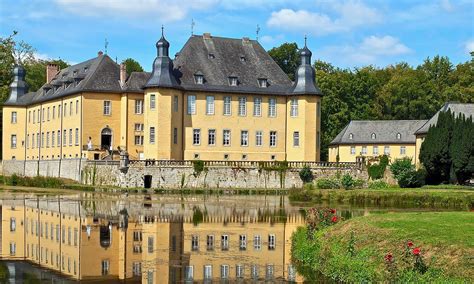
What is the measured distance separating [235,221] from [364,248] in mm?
12156

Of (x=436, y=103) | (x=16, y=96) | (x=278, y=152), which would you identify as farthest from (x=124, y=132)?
(x=436, y=103)

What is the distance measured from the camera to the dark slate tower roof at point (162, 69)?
57125mm

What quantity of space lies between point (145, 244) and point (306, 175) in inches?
1424

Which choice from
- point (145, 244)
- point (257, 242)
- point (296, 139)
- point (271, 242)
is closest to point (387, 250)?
point (271, 242)

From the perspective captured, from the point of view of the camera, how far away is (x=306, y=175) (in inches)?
2210

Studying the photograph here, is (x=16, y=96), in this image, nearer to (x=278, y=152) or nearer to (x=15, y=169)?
(x=15, y=169)

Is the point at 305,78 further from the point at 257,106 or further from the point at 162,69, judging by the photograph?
the point at 162,69

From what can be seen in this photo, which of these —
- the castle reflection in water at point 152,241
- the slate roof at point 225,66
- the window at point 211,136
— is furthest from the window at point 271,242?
the window at point 211,136

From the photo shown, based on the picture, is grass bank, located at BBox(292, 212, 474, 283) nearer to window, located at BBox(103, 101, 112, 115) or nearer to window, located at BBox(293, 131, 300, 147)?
window, located at BBox(293, 131, 300, 147)

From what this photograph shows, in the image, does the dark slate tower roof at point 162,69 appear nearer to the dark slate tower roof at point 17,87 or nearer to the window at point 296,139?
the window at point 296,139

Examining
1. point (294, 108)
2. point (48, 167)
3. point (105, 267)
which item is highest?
point (294, 108)

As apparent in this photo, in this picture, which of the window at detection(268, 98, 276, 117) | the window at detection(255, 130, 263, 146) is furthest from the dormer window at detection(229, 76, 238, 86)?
the window at detection(255, 130, 263, 146)

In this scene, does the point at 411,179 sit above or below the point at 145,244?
above

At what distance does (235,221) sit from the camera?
94.7ft
